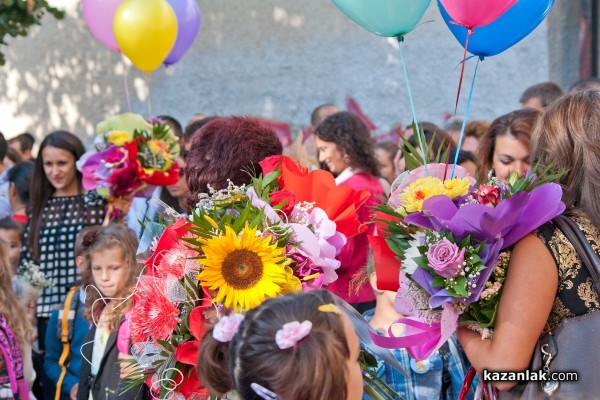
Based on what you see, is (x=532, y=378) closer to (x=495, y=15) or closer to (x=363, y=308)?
(x=495, y=15)

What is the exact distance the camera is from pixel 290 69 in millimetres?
11281

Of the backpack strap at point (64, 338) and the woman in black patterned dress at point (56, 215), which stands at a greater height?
the woman in black patterned dress at point (56, 215)

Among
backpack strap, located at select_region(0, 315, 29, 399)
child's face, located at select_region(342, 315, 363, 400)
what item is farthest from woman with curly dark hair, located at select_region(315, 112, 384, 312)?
child's face, located at select_region(342, 315, 363, 400)

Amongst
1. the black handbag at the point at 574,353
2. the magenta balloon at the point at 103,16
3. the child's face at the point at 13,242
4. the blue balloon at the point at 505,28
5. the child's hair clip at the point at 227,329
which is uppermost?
the magenta balloon at the point at 103,16

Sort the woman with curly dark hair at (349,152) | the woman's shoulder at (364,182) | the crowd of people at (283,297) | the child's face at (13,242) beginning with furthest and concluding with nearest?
the child's face at (13,242) → the woman with curly dark hair at (349,152) → the woman's shoulder at (364,182) → the crowd of people at (283,297)

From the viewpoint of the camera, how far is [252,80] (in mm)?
11398

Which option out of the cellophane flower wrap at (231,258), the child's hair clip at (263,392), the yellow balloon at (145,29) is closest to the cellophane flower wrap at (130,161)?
the yellow balloon at (145,29)

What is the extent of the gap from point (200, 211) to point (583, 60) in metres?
8.21

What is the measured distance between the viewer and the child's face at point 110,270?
4.98m

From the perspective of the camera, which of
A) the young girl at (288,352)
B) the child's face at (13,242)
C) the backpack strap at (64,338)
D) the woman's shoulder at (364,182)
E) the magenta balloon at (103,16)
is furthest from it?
the magenta balloon at (103,16)

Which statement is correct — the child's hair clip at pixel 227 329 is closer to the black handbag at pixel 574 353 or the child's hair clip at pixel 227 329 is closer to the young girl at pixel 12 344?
the black handbag at pixel 574 353

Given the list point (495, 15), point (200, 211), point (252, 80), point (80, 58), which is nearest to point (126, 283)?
point (200, 211)

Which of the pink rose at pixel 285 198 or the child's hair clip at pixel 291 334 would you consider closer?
the child's hair clip at pixel 291 334

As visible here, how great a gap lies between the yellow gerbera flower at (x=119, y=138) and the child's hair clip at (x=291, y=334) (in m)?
3.98
